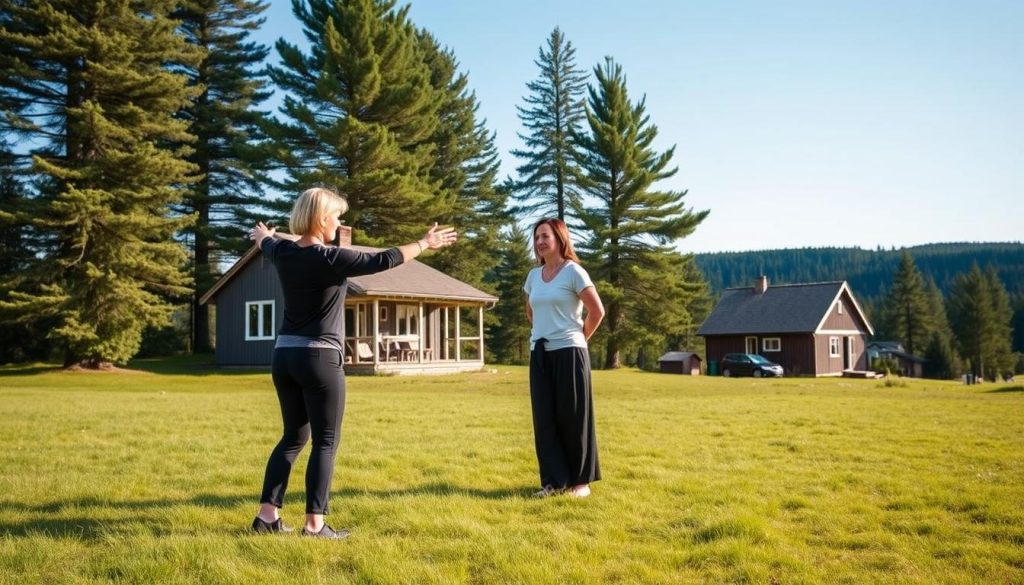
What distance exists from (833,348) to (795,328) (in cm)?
359

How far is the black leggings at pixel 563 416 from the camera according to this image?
17.5 feet

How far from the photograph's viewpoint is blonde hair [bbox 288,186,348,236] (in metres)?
4.25

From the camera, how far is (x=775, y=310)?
4612 centimetres

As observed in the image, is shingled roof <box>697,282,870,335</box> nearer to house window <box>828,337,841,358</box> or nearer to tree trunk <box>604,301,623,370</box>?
house window <box>828,337,841,358</box>

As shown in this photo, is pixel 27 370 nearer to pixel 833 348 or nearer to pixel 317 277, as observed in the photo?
pixel 317 277

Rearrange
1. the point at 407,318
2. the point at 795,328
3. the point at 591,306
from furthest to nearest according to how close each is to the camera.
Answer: the point at 795,328 < the point at 407,318 < the point at 591,306

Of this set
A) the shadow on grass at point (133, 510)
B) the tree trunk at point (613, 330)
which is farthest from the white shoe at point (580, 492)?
the tree trunk at point (613, 330)

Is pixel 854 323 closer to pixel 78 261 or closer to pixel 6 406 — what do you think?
pixel 78 261

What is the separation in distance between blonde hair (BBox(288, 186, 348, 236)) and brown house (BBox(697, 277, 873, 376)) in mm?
43074

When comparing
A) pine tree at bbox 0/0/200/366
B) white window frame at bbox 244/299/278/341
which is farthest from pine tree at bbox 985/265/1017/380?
pine tree at bbox 0/0/200/366

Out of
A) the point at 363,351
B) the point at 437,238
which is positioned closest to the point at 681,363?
the point at 363,351

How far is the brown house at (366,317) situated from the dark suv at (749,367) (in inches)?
607

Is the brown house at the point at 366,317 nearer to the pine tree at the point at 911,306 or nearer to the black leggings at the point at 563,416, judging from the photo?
the black leggings at the point at 563,416

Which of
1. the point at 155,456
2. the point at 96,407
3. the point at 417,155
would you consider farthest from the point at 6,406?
the point at 417,155
